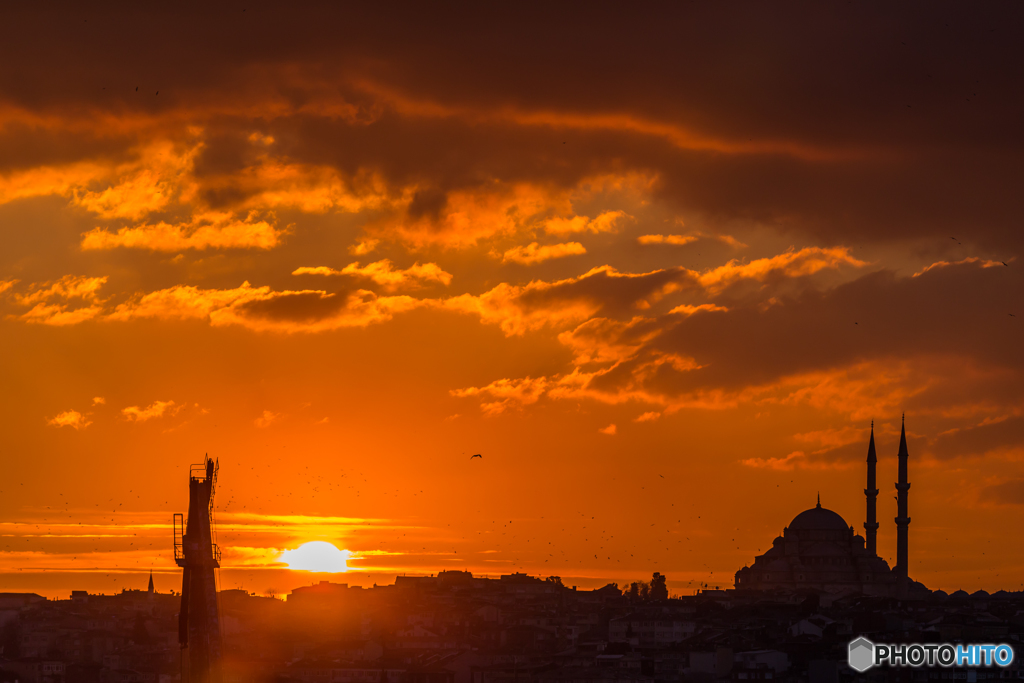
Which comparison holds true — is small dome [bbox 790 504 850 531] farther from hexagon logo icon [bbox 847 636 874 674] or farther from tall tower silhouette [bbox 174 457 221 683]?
tall tower silhouette [bbox 174 457 221 683]

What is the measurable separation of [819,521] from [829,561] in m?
5.91

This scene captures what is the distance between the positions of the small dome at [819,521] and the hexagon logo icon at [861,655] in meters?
56.8

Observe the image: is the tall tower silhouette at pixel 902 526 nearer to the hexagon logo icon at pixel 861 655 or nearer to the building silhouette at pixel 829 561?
the building silhouette at pixel 829 561

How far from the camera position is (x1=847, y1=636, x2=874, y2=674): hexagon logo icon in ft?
299

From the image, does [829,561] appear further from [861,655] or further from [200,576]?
[200,576]

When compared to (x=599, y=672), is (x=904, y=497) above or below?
above

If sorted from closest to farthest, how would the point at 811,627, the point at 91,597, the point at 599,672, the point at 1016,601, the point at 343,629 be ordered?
the point at 599,672 → the point at 811,627 → the point at 343,629 → the point at 1016,601 → the point at 91,597

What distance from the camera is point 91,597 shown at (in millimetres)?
164500

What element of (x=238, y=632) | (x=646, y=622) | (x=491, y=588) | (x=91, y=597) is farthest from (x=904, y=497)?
(x=91, y=597)

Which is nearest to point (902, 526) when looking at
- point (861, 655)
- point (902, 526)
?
point (902, 526)

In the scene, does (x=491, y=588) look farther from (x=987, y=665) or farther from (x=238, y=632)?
(x=987, y=665)

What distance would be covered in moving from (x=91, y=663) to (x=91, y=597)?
54037mm

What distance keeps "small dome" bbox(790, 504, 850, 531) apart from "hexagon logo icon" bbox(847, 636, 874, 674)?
56836 mm

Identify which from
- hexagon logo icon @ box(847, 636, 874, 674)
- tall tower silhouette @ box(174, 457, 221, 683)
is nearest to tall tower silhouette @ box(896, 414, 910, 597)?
hexagon logo icon @ box(847, 636, 874, 674)
